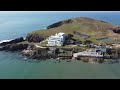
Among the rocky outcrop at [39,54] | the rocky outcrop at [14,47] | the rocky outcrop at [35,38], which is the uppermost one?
the rocky outcrop at [35,38]

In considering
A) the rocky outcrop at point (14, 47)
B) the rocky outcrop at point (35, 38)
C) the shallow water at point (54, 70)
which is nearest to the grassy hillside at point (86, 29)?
the rocky outcrop at point (35, 38)

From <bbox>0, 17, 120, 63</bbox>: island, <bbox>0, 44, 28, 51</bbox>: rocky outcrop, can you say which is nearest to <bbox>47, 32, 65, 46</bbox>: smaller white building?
<bbox>0, 17, 120, 63</bbox>: island

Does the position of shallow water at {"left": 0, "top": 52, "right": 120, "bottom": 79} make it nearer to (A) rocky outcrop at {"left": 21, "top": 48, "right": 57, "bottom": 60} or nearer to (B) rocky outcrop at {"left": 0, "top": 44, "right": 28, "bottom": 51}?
(A) rocky outcrop at {"left": 21, "top": 48, "right": 57, "bottom": 60}

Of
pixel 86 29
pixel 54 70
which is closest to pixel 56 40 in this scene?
pixel 86 29

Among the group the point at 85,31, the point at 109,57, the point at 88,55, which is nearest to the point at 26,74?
the point at 88,55

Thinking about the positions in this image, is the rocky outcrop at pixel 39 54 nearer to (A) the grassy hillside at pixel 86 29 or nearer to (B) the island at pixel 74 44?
(B) the island at pixel 74 44

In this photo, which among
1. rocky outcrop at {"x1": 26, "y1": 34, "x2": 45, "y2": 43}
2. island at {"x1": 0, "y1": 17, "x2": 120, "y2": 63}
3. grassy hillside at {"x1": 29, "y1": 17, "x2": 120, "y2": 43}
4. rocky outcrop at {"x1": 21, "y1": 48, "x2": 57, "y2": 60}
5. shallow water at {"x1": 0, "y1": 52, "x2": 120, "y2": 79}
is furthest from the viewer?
grassy hillside at {"x1": 29, "y1": 17, "x2": 120, "y2": 43}

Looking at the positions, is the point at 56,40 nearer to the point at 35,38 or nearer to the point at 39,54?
the point at 35,38
